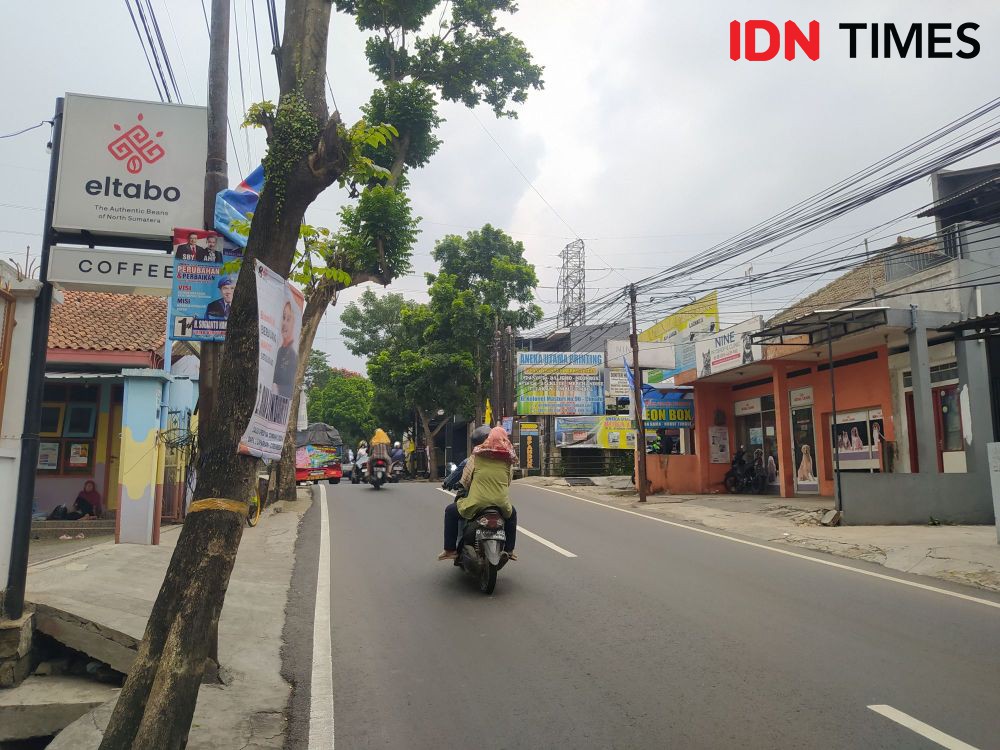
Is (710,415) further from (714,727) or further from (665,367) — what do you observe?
(714,727)

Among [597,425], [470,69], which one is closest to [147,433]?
[470,69]

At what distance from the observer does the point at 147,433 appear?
35.2 feet

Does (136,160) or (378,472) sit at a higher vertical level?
(136,160)

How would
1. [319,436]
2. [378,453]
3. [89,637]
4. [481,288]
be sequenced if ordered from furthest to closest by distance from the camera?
[481,288]
[319,436]
[378,453]
[89,637]

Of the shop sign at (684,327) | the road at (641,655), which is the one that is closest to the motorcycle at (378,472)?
the shop sign at (684,327)

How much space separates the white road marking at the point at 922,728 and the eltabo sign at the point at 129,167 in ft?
21.4

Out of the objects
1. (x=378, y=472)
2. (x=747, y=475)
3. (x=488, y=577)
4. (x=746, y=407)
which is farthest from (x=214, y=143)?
(x=746, y=407)

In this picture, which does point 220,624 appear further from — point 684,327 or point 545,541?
point 684,327

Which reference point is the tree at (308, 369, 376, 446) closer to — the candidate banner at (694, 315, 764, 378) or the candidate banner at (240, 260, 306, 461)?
the candidate banner at (694, 315, 764, 378)

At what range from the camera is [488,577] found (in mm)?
7582

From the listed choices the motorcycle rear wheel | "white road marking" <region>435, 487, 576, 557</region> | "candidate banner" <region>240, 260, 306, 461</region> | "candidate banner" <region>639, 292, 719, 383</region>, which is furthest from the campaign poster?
"candidate banner" <region>639, 292, 719, 383</region>

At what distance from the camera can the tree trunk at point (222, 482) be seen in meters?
3.54

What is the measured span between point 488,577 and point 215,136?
500cm

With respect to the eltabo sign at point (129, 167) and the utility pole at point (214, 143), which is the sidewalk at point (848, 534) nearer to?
the utility pole at point (214, 143)
